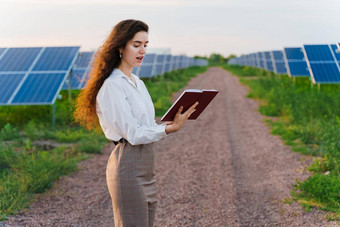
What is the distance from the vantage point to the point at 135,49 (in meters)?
2.47

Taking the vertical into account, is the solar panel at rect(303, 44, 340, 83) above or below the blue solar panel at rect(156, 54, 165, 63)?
above

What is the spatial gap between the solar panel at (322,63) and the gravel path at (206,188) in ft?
10.5

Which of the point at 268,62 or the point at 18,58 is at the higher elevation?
the point at 18,58

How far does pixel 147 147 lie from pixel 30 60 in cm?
829

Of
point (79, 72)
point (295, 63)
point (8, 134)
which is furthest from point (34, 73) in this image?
point (295, 63)

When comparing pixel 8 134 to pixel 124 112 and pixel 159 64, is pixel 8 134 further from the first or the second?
pixel 159 64

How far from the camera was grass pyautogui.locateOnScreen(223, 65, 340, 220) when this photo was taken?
4.81m

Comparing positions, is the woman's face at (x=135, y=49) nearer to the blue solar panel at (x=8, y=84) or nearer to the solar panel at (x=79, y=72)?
the blue solar panel at (x=8, y=84)

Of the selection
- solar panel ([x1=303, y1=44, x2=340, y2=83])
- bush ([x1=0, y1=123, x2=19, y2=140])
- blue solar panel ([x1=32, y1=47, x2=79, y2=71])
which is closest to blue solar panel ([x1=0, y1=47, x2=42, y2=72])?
blue solar panel ([x1=32, y1=47, x2=79, y2=71])

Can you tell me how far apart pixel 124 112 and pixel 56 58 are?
8250 millimetres

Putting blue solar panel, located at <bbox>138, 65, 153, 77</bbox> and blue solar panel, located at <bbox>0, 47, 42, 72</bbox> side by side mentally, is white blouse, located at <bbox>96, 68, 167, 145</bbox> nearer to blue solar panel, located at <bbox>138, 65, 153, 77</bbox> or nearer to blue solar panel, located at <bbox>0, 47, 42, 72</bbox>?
blue solar panel, located at <bbox>0, 47, 42, 72</bbox>

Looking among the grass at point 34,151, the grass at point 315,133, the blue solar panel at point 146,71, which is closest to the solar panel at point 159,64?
the blue solar panel at point 146,71

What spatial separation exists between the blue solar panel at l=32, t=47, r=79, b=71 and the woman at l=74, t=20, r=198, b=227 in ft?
24.2

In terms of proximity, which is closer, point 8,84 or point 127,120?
point 127,120
